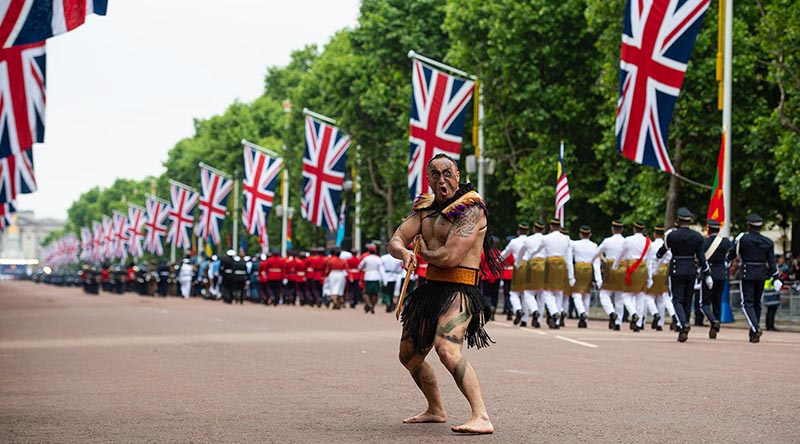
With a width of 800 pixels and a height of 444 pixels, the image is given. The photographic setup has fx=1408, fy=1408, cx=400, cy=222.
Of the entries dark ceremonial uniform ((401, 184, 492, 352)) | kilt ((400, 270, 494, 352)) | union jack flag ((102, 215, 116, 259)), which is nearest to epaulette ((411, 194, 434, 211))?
dark ceremonial uniform ((401, 184, 492, 352))

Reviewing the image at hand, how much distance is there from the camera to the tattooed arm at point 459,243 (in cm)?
925

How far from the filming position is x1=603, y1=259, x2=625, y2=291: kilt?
25.6 metres

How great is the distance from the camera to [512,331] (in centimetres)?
2336

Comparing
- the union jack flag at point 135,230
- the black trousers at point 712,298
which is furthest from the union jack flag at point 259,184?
the union jack flag at point 135,230

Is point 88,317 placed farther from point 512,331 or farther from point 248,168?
point 248,168

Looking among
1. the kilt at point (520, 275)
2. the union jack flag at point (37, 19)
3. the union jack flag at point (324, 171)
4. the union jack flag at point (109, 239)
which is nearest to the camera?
the union jack flag at point (37, 19)

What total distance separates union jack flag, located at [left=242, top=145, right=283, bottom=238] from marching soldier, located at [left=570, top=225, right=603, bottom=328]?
99.8ft

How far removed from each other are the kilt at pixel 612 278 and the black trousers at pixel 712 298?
2.04 metres

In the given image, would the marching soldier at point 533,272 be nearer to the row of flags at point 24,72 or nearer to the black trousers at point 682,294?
the black trousers at point 682,294

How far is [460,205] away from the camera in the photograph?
30.6ft

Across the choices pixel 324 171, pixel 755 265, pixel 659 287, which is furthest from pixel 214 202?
pixel 755 265

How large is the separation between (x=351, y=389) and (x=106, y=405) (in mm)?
2272

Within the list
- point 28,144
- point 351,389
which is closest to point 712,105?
point 28,144

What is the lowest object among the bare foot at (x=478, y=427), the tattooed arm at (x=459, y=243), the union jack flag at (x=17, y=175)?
the bare foot at (x=478, y=427)
